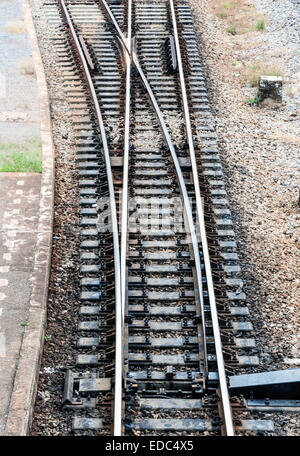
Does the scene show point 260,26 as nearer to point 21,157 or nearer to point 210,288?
point 21,157

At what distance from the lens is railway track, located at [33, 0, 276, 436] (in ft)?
25.7

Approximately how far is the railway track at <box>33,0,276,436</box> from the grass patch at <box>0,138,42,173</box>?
717mm

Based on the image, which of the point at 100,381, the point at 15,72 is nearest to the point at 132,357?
the point at 100,381

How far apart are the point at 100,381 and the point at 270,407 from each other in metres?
1.74

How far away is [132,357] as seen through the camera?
329 inches

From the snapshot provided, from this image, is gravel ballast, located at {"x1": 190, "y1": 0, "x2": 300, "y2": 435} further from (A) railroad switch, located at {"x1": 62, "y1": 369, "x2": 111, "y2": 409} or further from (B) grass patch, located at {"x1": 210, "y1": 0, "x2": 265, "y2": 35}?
(A) railroad switch, located at {"x1": 62, "y1": 369, "x2": 111, "y2": 409}

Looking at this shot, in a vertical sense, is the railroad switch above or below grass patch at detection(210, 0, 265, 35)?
below

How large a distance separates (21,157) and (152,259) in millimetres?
3620

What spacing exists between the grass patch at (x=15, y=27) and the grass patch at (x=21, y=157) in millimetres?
6621

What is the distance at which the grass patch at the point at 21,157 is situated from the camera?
1216 cm

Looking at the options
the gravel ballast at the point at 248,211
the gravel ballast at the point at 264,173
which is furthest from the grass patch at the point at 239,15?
the gravel ballast at the point at 248,211

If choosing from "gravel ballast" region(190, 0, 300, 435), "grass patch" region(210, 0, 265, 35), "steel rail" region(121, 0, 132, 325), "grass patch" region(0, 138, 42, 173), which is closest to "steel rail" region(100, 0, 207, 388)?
"steel rail" region(121, 0, 132, 325)

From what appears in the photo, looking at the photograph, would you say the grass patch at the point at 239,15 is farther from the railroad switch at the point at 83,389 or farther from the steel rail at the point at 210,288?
the railroad switch at the point at 83,389

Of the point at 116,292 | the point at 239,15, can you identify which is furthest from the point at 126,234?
the point at 239,15
